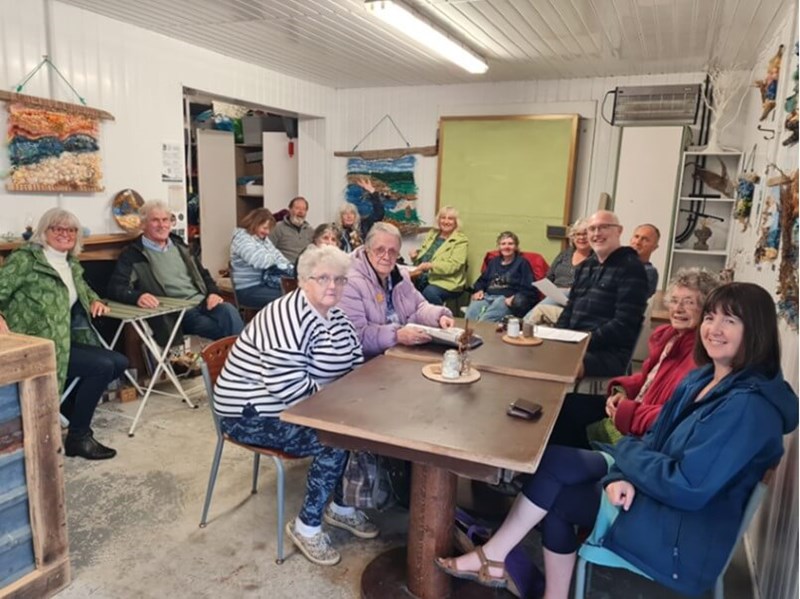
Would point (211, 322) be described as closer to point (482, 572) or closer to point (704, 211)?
point (482, 572)

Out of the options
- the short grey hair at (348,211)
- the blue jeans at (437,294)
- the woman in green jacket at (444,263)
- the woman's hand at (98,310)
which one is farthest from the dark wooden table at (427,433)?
the short grey hair at (348,211)

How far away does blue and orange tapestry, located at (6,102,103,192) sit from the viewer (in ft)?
11.0

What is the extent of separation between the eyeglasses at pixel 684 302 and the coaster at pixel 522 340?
2.10 ft

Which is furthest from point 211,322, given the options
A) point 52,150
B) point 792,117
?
point 792,117

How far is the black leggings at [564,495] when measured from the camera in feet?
5.89

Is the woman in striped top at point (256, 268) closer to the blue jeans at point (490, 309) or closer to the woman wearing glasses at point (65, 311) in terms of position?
the woman wearing glasses at point (65, 311)

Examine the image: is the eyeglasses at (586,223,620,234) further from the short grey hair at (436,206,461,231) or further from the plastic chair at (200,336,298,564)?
the short grey hair at (436,206,461,231)

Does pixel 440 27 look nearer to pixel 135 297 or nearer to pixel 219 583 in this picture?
pixel 135 297

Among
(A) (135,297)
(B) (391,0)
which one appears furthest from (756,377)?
(A) (135,297)

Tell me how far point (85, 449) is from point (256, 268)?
2.01m

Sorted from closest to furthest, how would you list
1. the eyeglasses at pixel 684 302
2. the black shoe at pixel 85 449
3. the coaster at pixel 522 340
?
the eyeglasses at pixel 684 302
the coaster at pixel 522 340
the black shoe at pixel 85 449

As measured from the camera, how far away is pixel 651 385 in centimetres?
231

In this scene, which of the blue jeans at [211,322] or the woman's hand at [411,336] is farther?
the blue jeans at [211,322]

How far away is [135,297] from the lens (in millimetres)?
3672
